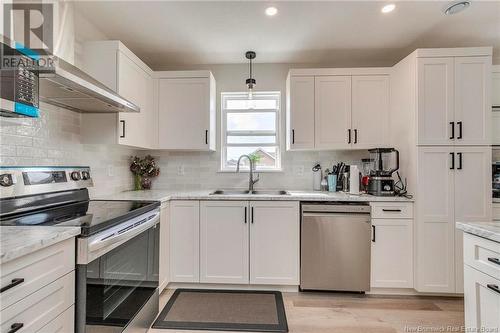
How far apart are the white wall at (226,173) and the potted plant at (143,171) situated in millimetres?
101

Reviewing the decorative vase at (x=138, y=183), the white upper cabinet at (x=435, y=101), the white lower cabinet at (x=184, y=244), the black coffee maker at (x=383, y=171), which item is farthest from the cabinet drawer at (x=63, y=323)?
the white upper cabinet at (x=435, y=101)

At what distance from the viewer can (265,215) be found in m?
2.38

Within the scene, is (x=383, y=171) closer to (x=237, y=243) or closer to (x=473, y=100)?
(x=473, y=100)

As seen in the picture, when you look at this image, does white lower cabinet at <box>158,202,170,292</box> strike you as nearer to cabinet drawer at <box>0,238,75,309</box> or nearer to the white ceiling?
cabinet drawer at <box>0,238,75,309</box>

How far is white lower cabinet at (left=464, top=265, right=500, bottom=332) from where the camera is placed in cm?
112

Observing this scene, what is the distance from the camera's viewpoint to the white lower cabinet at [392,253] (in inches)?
91.4

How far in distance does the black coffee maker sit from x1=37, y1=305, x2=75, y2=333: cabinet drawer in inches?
98.4

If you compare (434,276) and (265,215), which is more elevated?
(265,215)

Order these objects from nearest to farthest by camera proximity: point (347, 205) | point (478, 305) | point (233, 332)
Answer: point (478, 305)
point (233, 332)
point (347, 205)

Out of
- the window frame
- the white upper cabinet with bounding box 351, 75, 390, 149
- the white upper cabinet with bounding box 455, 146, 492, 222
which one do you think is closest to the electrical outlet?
the window frame

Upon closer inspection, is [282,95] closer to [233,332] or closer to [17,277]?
[233,332]

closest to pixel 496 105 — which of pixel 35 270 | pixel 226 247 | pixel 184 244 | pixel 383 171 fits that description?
pixel 383 171

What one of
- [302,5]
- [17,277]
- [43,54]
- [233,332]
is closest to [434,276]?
[233,332]

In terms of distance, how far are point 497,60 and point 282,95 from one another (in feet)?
8.29
